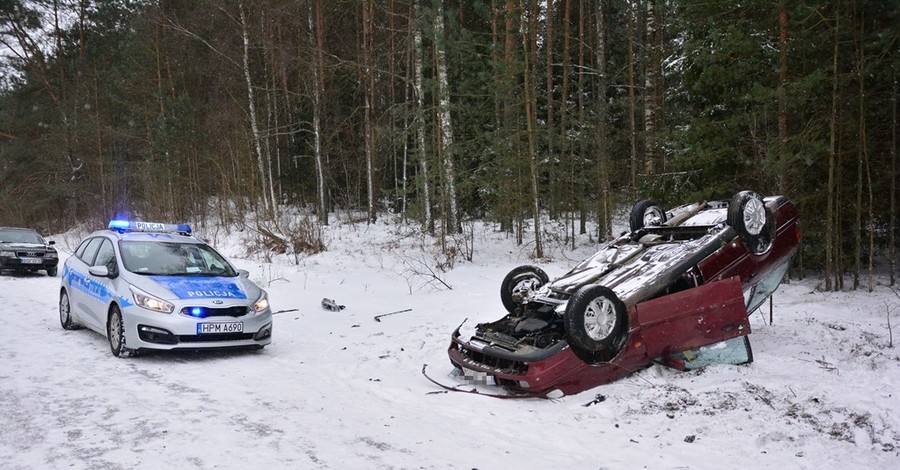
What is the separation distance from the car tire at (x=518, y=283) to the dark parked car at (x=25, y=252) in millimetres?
15407

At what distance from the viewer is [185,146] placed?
2794cm

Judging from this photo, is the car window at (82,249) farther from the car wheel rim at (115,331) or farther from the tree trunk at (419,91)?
the tree trunk at (419,91)

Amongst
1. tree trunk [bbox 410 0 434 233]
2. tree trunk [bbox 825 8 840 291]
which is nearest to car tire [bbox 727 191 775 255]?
tree trunk [bbox 825 8 840 291]

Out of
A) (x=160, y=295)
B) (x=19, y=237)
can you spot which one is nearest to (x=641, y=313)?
(x=160, y=295)

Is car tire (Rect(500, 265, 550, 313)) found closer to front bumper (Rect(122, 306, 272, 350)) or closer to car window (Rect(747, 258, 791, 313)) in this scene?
car window (Rect(747, 258, 791, 313))

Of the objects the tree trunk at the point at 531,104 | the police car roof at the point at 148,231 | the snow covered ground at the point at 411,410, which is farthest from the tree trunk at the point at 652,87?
the police car roof at the point at 148,231

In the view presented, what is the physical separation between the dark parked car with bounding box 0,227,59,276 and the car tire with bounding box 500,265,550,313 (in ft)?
50.5

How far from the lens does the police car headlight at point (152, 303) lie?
719 centimetres

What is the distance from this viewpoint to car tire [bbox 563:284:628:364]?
223 inches

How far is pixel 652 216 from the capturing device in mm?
8648

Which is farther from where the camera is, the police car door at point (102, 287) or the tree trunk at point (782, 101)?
the tree trunk at point (782, 101)

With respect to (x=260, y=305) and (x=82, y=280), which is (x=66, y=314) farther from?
(x=260, y=305)

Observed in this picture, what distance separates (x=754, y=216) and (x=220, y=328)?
6.51m

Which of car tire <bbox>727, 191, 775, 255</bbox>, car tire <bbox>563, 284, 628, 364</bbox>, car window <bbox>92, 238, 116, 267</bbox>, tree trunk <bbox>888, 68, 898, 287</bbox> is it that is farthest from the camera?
tree trunk <bbox>888, 68, 898, 287</bbox>
